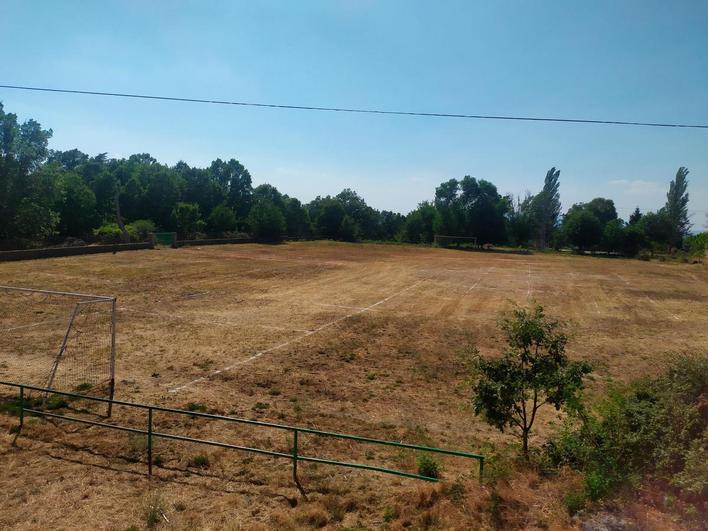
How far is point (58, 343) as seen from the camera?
15180mm

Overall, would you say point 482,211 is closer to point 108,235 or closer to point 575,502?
point 108,235

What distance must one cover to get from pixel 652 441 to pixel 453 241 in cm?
7695

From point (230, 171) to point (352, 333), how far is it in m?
92.0

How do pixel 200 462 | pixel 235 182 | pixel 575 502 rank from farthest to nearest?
pixel 235 182
pixel 200 462
pixel 575 502

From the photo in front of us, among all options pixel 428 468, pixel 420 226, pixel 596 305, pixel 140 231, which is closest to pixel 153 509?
pixel 428 468

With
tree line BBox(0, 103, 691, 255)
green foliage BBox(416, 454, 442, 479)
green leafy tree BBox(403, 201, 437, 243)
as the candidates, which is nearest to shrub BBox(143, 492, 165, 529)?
green foliage BBox(416, 454, 442, 479)

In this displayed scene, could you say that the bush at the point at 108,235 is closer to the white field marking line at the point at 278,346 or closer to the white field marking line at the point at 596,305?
the white field marking line at the point at 278,346

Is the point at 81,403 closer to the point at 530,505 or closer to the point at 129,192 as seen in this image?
the point at 530,505

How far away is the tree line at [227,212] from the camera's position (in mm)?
42875

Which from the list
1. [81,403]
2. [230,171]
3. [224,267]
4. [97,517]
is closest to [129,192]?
[230,171]

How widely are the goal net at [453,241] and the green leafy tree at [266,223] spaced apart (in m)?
26.9

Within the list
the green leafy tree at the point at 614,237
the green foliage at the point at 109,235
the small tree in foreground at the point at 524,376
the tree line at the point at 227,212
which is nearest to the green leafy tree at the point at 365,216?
the tree line at the point at 227,212

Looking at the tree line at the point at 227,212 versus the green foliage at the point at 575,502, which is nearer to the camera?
the green foliage at the point at 575,502

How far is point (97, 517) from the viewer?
6.78 m
